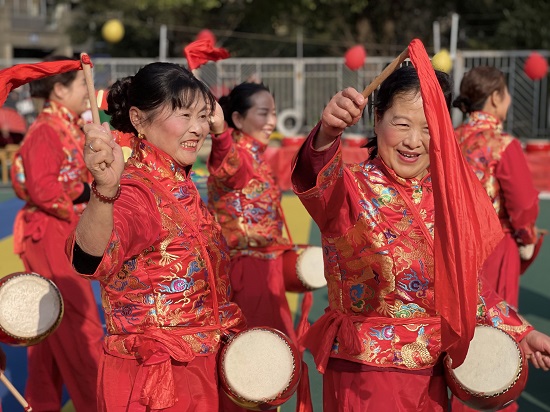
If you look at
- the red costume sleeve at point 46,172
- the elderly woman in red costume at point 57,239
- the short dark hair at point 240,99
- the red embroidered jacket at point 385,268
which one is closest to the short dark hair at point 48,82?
the elderly woman in red costume at point 57,239

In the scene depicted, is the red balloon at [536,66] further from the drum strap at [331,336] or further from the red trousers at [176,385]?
the red trousers at [176,385]

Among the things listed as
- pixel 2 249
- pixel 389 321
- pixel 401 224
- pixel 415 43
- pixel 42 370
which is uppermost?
pixel 415 43

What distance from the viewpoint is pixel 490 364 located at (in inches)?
94.2

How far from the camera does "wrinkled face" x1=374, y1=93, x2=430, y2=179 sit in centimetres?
231

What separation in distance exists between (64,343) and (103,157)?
6.93 feet

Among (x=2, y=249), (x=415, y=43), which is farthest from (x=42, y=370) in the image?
(x=2, y=249)

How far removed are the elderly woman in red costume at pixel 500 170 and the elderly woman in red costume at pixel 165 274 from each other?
1.74 metres

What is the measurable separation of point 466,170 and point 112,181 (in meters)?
0.86

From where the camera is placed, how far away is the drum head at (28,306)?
2883 mm

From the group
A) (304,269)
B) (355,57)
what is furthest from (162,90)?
(355,57)

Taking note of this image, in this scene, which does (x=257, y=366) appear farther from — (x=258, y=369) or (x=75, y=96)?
(x=75, y=96)

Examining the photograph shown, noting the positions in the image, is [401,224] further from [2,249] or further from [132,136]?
[2,249]

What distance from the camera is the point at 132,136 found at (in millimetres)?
2621

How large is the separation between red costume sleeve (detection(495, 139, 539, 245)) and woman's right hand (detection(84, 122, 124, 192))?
7.65 feet
